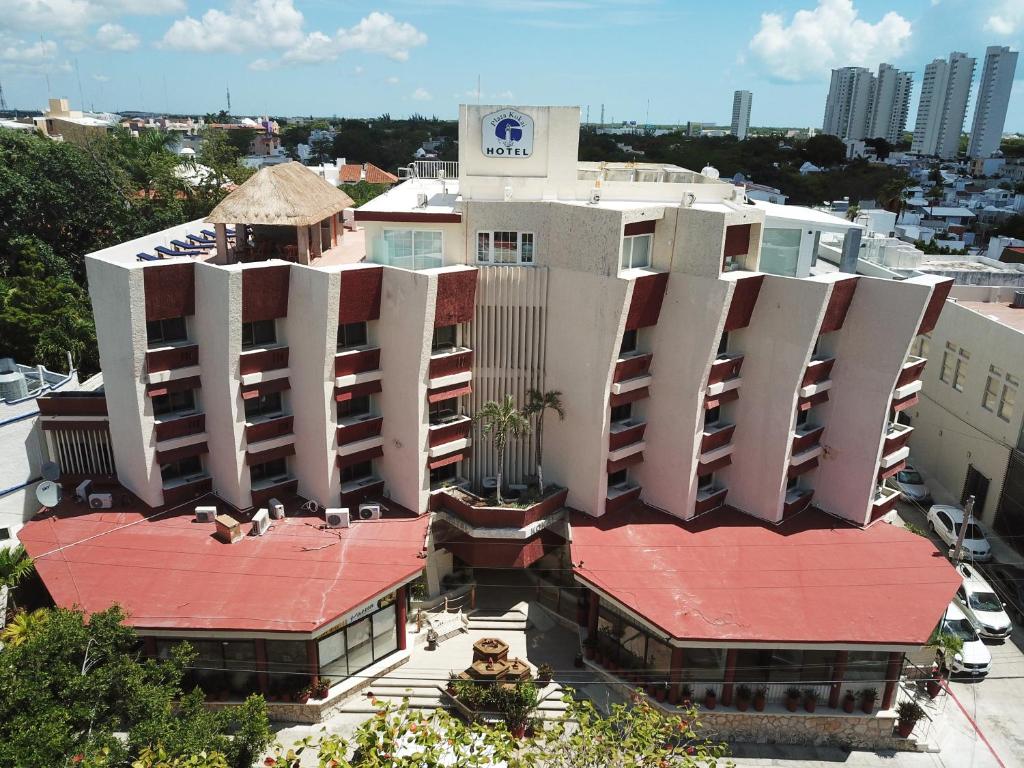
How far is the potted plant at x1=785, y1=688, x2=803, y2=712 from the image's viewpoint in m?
28.8

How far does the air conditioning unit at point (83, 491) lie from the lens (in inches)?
1319

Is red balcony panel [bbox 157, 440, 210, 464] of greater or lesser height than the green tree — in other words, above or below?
above

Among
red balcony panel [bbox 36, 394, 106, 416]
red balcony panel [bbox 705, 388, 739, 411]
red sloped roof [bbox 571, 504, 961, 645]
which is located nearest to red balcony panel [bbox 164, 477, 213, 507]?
red balcony panel [bbox 36, 394, 106, 416]

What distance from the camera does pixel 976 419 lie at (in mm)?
44094

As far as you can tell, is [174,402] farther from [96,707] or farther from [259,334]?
[96,707]

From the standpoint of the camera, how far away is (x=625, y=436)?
3419 centimetres

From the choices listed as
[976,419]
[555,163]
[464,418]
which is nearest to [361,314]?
[464,418]

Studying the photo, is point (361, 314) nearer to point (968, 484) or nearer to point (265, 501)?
point (265, 501)

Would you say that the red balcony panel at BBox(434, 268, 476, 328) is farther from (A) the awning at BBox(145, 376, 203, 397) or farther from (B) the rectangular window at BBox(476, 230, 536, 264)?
(A) the awning at BBox(145, 376, 203, 397)

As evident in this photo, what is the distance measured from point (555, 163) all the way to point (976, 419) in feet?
96.5

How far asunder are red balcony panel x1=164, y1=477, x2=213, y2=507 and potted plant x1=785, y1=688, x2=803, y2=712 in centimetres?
2597

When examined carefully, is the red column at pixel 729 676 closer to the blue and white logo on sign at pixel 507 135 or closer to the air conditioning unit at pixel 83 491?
the blue and white logo on sign at pixel 507 135

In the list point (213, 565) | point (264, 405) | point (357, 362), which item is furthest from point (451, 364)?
point (213, 565)

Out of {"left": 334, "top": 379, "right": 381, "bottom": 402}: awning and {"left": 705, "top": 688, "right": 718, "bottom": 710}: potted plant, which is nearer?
{"left": 705, "top": 688, "right": 718, "bottom": 710}: potted plant
